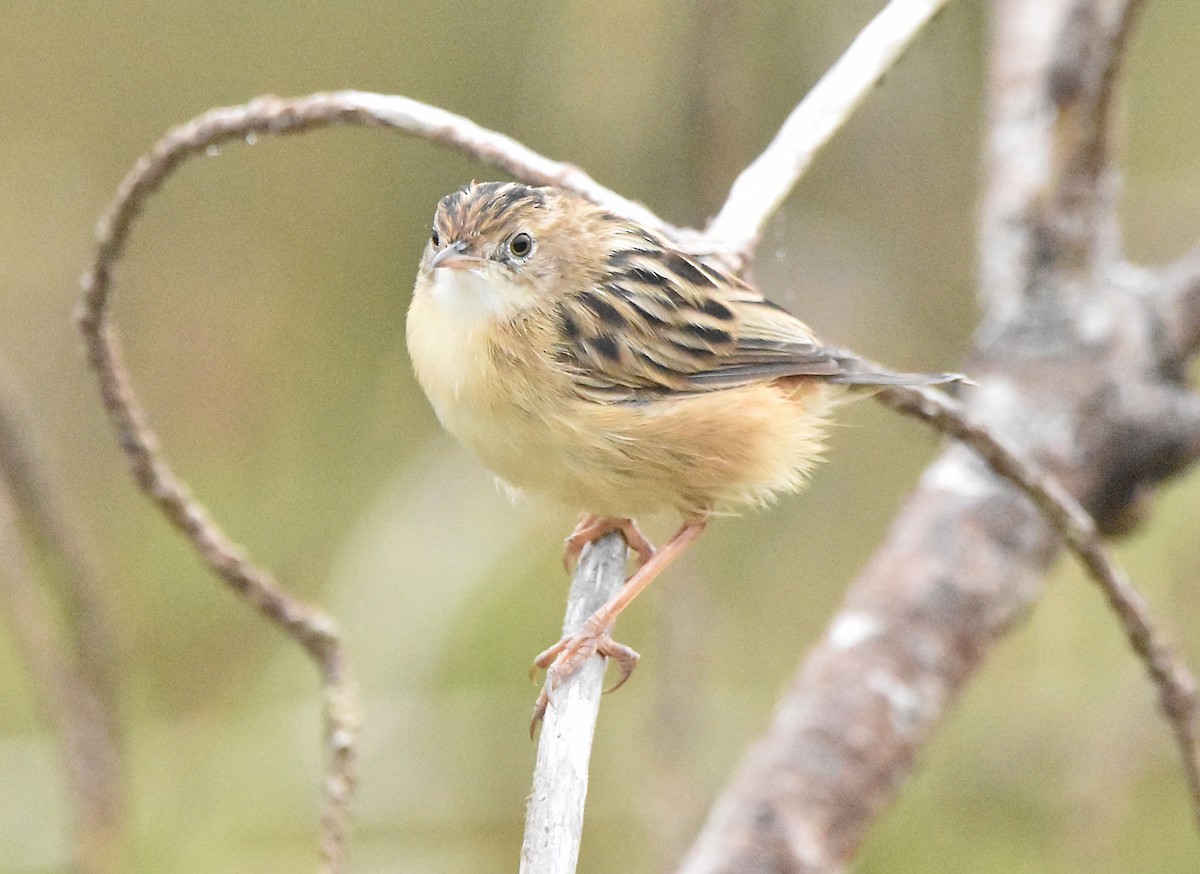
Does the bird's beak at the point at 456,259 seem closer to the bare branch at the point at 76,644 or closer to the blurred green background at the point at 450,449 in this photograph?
the bare branch at the point at 76,644

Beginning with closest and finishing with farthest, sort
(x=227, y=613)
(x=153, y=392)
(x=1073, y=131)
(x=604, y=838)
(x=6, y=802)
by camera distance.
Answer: (x=1073, y=131) → (x=6, y=802) → (x=604, y=838) → (x=227, y=613) → (x=153, y=392)

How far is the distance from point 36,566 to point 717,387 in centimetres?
341

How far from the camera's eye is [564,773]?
249 centimetres

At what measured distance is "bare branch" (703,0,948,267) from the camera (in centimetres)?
329

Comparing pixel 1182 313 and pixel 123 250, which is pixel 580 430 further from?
pixel 1182 313

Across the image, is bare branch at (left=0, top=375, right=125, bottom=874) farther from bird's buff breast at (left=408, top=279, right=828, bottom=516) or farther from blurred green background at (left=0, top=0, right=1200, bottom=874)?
blurred green background at (left=0, top=0, right=1200, bottom=874)

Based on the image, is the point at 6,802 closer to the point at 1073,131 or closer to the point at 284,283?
the point at 284,283

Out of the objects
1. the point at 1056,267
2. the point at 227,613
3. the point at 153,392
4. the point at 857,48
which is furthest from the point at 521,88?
the point at 857,48

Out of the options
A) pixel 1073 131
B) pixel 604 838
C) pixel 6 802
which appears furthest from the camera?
pixel 604 838

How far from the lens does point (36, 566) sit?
19.2 ft

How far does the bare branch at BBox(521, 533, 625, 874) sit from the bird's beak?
985 mm

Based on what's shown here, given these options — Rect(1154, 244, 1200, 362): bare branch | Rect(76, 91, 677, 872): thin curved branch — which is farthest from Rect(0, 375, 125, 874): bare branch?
Rect(1154, 244, 1200, 362): bare branch

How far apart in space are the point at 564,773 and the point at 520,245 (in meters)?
1.64

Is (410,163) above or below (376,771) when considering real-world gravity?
above
